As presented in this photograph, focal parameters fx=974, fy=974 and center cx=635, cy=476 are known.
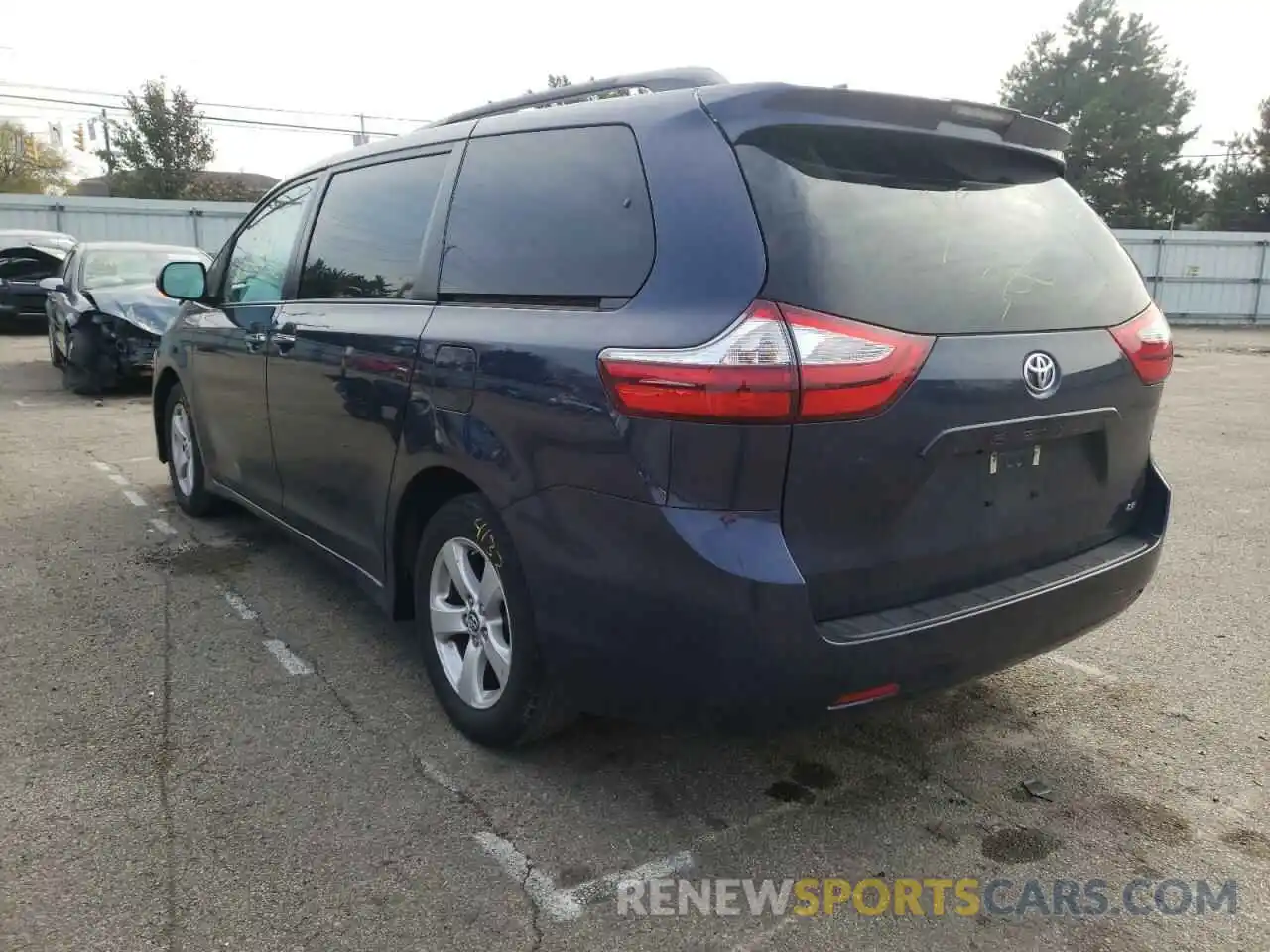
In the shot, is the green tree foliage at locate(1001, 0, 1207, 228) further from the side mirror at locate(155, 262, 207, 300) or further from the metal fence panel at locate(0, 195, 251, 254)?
the side mirror at locate(155, 262, 207, 300)

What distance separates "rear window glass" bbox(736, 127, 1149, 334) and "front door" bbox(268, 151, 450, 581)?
4.23 feet

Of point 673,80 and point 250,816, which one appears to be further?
point 673,80

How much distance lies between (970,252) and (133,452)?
687 cm

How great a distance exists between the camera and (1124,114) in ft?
130

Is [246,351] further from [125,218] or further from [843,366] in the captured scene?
[125,218]

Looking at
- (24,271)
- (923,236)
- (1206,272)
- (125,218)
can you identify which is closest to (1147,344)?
(923,236)

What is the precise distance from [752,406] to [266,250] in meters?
3.14

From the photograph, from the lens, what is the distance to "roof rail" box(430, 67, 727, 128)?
2.96 meters

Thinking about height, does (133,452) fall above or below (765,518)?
below

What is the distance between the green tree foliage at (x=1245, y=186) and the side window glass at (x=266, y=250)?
45.6 metres

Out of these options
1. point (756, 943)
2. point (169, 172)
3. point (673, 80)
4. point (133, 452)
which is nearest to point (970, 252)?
point (673, 80)

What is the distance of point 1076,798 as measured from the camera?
2789 millimetres

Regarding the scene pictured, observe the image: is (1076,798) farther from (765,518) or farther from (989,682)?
(765,518)

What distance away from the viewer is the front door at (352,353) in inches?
126
